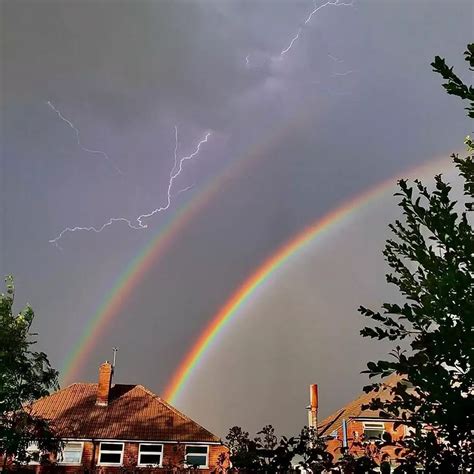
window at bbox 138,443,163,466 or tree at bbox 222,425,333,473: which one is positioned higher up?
window at bbox 138,443,163,466

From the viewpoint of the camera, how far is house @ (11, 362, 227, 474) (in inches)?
1174

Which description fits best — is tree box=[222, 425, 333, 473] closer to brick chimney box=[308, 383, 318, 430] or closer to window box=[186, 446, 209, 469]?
window box=[186, 446, 209, 469]

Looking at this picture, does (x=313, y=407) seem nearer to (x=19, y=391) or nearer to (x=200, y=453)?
(x=200, y=453)

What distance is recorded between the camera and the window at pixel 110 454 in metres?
30.0

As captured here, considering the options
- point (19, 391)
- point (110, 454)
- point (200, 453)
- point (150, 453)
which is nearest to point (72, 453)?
point (110, 454)

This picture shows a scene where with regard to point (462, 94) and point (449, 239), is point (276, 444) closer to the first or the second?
point (449, 239)

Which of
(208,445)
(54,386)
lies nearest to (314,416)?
(208,445)

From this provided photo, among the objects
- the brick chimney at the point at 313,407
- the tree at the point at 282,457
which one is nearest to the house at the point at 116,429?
the brick chimney at the point at 313,407

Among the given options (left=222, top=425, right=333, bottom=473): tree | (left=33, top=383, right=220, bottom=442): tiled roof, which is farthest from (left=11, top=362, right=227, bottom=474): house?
(left=222, top=425, right=333, bottom=473): tree

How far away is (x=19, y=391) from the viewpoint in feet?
59.2

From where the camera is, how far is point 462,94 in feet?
14.6

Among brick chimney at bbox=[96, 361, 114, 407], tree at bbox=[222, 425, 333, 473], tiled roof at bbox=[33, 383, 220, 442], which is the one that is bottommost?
tree at bbox=[222, 425, 333, 473]

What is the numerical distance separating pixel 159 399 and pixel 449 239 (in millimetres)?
33126

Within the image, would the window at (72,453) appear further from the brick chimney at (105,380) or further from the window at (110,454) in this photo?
the brick chimney at (105,380)
